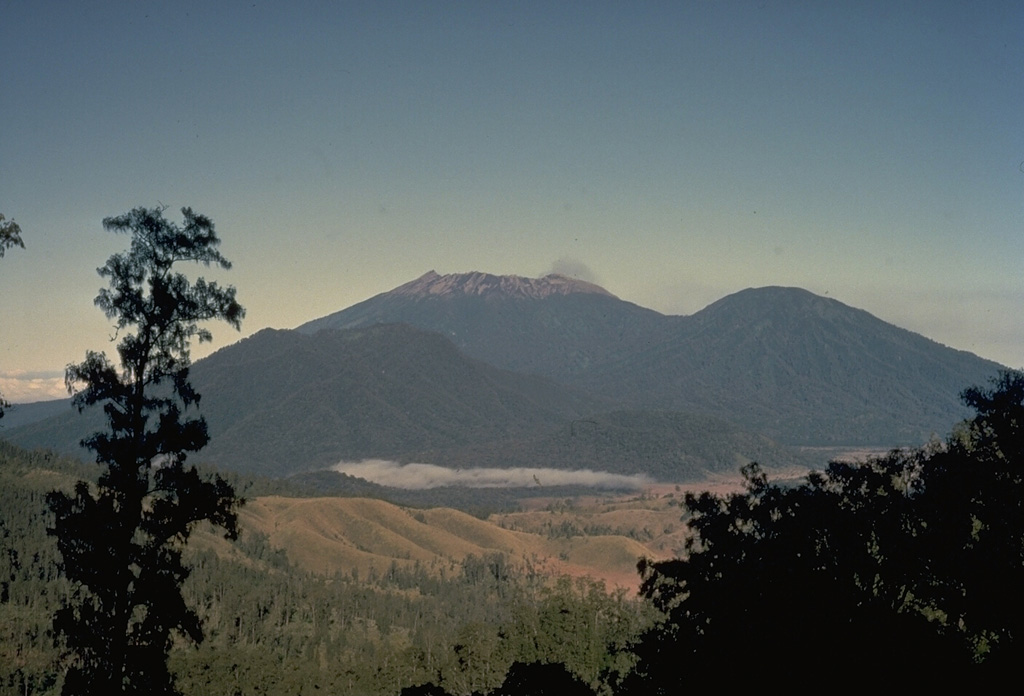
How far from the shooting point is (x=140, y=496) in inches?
917

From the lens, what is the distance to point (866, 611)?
2439 centimetres

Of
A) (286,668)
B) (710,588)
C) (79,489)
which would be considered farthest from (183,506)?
(286,668)

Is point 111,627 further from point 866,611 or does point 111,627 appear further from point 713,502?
point 866,611

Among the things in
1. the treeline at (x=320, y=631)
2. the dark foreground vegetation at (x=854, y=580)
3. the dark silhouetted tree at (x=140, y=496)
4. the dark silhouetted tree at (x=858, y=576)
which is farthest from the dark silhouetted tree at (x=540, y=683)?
the treeline at (x=320, y=631)

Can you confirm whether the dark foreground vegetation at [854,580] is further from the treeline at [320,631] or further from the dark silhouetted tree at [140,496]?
the treeline at [320,631]

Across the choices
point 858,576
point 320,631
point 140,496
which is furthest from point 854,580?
point 320,631

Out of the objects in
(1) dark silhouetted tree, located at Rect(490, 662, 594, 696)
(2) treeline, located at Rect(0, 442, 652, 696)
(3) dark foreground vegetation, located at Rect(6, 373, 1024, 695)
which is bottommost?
(2) treeline, located at Rect(0, 442, 652, 696)

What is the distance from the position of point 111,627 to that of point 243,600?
157 meters

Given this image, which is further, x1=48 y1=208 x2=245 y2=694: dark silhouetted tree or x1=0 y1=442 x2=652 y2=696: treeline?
x1=0 y1=442 x2=652 y2=696: treeline

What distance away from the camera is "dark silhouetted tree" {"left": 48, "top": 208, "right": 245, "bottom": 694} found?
22328 millimetres

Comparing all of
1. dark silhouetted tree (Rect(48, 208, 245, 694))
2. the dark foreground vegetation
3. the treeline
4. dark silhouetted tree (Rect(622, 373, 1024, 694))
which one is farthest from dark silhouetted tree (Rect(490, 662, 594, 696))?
the treeline

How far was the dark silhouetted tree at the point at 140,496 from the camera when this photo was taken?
22.3m

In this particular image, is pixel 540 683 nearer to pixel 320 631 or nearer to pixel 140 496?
pixel 140 496

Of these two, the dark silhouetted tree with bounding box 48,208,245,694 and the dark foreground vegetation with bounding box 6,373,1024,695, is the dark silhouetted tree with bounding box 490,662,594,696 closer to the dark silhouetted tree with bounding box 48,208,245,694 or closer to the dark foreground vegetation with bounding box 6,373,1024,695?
the dark foreground vegetation with bounding box 6,373,1024,695
